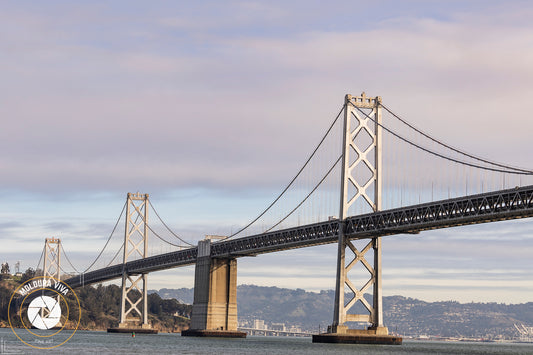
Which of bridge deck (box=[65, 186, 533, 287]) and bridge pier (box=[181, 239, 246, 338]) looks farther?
bridge pier (box=[181, 239, 246, 338])

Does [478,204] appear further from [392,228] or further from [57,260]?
[57,260]

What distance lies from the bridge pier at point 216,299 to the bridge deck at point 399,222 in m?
1.69

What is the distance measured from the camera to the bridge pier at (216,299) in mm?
96312

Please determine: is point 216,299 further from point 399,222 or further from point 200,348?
point 399,222

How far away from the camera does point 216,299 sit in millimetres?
96562

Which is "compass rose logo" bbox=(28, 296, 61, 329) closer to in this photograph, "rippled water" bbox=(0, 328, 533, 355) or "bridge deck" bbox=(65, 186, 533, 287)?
"rippled water" bbox=(0, 328, 533, 355)

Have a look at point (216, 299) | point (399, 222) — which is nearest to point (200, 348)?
point (399, 222)

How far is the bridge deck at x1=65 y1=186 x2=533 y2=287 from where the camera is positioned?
5806 cm

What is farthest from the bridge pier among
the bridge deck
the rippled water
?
the rippled water

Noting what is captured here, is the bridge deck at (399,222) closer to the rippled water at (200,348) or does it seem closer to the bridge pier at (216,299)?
the bridge pier at (216,299)

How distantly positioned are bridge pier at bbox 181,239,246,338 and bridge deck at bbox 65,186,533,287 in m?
1.69

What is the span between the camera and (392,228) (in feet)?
222

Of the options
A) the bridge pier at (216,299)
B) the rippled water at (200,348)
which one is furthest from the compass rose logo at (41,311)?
the bridge pier at (216,299)

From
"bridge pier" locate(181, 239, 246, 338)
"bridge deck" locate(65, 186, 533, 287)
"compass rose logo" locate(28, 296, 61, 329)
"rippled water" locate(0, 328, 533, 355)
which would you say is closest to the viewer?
A: "bridge deck" locate(65, 186, 533, 287)
